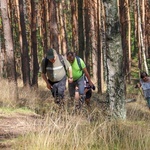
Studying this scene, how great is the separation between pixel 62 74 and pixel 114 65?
1.58 meters

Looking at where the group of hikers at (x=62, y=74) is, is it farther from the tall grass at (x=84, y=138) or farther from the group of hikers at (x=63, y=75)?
the tall grass at (x=84, y=138)

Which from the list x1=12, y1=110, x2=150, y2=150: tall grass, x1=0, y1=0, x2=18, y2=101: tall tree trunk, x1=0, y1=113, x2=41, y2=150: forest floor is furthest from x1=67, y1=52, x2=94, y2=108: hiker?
x1=12, y1=110, x2=150, y2=150: tall grass

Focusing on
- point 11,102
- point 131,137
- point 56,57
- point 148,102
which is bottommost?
point 148,102

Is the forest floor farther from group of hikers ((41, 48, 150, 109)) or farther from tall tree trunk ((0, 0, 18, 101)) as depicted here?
tall tree trunk ((0, 0, 18, 101))

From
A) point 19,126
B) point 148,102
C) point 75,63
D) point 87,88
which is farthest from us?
point 148,102

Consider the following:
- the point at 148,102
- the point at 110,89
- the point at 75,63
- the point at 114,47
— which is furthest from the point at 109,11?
the point at 148,102

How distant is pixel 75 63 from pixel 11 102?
2159mm

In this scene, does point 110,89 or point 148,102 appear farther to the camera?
point 148,102

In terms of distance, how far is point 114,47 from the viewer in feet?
21.6

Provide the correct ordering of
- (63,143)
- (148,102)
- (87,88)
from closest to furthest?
(63,143)
(87,88)
(148,102)

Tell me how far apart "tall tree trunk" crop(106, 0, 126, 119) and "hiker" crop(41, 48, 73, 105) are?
3.96 feet

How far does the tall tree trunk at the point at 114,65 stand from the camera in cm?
652

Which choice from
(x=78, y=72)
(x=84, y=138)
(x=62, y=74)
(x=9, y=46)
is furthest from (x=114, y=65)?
(x=9, y=46)

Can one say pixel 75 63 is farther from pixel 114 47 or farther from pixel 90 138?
pixel 90 138
